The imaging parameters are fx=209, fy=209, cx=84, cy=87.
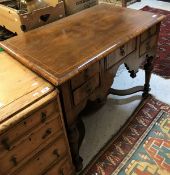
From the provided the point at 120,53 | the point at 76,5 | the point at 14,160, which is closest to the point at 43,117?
the point at 14,160

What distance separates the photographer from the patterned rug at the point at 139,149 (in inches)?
51.8

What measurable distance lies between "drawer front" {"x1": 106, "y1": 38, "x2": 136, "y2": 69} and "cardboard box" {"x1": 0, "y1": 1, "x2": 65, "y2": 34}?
0.55 metres

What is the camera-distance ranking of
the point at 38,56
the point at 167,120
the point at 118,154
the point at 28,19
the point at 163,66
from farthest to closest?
the point at 163,66 → the point at 167,120 → the point at 118,154 → the point at 28,19 → the point at 38,56

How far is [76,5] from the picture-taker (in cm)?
156

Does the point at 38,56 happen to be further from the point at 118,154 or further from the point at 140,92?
the point at 140,92

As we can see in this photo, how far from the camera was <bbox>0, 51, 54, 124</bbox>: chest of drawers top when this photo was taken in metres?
0.77

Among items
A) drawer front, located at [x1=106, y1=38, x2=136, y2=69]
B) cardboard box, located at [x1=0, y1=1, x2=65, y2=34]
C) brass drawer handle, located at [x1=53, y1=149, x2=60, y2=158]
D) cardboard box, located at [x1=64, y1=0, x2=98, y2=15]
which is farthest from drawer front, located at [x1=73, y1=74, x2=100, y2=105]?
cardboard box, located at [x1=64, y1=0, x2=98, y2=15]

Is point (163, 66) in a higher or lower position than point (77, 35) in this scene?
lower

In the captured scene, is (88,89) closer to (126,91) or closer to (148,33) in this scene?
(148,33)

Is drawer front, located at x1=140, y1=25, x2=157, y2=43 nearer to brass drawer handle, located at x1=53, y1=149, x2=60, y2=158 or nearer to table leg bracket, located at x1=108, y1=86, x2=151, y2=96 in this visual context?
table leg bracket, located at x1=108, y1=86, x2=151, y2=96

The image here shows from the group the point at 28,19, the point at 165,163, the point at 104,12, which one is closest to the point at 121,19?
the point at 104,12

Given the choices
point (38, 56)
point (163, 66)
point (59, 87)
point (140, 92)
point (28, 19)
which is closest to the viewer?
point (59, 87)

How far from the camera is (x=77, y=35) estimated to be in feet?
3.84

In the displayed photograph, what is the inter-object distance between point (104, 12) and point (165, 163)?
3.53 feet
